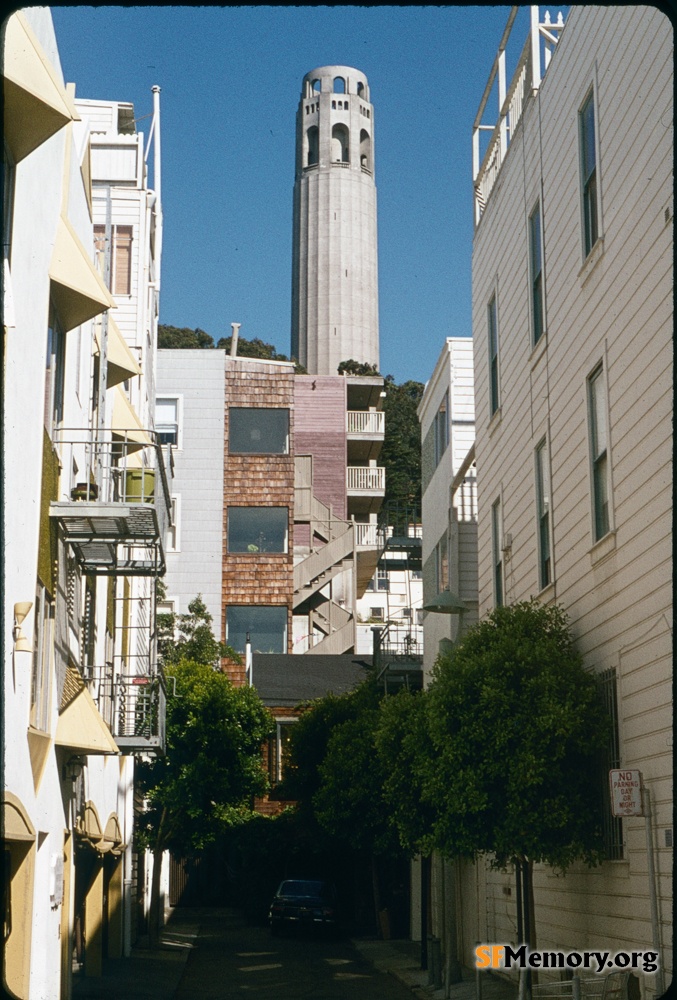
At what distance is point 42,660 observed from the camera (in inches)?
563

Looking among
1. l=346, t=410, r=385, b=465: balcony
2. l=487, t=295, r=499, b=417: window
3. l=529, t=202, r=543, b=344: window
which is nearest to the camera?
l=529, t=202, r=543, b=344: window

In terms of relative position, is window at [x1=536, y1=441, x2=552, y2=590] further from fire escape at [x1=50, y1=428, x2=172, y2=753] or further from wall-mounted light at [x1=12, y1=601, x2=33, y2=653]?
wall-mounted light at [x1=12, y1=601, x2=33, y2=653]

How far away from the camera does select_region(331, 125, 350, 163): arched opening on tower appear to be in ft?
379

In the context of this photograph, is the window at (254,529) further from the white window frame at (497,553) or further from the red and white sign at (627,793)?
the red and white sign at (627,793)

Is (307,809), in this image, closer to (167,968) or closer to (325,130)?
(167,968)

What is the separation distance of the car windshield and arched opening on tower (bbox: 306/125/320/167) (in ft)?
305

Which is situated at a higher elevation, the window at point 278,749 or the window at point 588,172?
the window at point 588,172

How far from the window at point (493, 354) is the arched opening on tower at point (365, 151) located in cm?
9897

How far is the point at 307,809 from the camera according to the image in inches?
1321

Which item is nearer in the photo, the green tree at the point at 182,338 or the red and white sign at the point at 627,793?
the red and white sign at the point at 627,793

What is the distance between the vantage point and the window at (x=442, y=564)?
27.1 m

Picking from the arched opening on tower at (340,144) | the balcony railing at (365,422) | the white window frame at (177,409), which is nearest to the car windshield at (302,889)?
the white window frame at (177,409)

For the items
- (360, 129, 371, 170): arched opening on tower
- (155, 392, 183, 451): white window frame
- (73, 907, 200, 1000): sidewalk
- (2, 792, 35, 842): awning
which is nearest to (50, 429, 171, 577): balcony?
(2, 792, 35, 842): awning

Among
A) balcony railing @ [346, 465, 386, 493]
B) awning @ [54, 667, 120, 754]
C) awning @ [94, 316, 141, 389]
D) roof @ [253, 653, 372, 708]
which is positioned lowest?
awning @ [54, 667, 120, 754]
